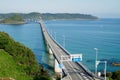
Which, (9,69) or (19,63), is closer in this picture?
(9,69)

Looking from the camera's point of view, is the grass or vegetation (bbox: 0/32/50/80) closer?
the grass

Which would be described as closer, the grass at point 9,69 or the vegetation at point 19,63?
the grass at point 9,69

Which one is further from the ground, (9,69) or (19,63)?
(9,69)

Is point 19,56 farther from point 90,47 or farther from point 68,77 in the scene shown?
point 90,47

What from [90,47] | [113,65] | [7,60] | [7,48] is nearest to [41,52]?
[90,47]
